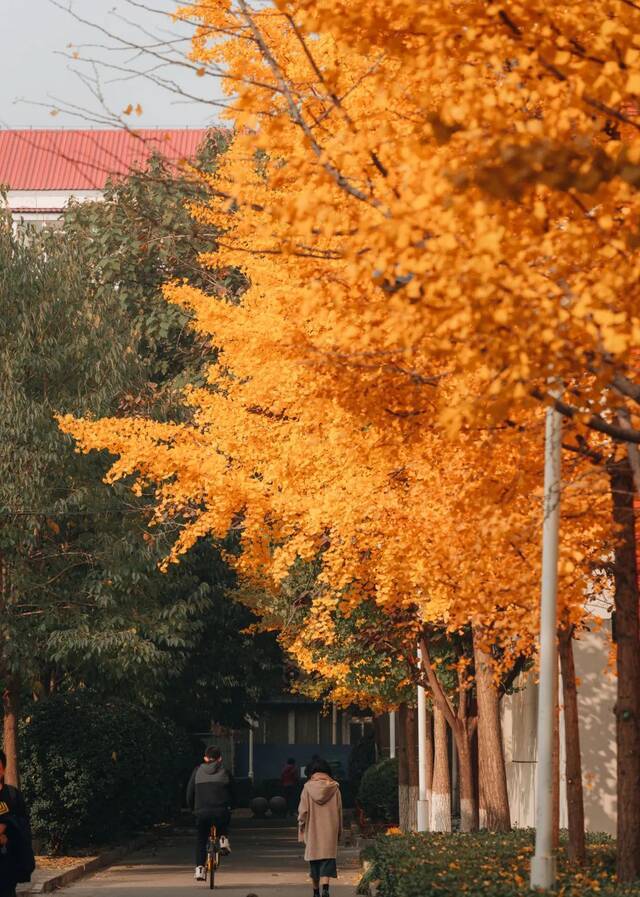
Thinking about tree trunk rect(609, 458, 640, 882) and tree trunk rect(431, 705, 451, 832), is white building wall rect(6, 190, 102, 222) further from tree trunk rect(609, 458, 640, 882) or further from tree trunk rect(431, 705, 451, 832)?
tree trunk rect(609, 458, 640, 882)

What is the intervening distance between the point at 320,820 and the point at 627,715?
654 cm

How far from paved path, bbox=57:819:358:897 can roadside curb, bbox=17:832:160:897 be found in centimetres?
19

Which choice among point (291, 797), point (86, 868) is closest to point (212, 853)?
point (86, 868)

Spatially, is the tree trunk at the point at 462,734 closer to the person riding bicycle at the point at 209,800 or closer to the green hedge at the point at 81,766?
the person riding bicycle at the point at 209,800

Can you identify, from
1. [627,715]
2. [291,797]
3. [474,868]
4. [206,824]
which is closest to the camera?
[627,715]

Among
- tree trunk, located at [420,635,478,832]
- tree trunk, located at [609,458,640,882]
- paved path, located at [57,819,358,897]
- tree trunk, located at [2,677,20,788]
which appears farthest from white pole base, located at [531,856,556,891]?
tree trunk, located at [2,677,20,788]

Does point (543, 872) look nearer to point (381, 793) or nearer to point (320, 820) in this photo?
point (320, 820)

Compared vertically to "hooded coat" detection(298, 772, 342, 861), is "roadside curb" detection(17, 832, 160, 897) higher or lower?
lower

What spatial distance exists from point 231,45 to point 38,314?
39.9 ft

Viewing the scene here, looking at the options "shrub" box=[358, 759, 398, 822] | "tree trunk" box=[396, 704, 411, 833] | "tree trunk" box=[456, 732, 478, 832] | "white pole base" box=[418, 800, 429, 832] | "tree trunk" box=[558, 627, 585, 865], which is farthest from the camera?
"shrub" box=[358, 759, 398, 822]

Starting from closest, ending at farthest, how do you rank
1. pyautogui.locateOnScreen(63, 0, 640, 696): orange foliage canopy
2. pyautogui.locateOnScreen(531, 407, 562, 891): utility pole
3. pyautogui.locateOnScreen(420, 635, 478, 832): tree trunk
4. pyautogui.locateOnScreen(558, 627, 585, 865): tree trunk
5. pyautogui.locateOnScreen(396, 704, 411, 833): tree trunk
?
1. pyautogui.locateOnScreen(63, 0, 640, 696): orange foliage canopy
2. pyautogui.locateOnScreen(531, 407, 562, 891): utility pole
3. pyautogui.locateOnScreen(558, 627, 585, 865): tree trunk
4. pyautogui.locateOnScreen(420, 635, 478, 832): tree trunk
5. pyautogui.locateOnScreen(396, 704, 411, 833): tree trunk

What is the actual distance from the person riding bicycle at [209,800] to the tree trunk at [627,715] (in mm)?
8967

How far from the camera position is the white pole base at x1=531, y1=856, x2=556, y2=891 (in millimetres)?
12516

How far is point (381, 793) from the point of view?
38.7 meters
